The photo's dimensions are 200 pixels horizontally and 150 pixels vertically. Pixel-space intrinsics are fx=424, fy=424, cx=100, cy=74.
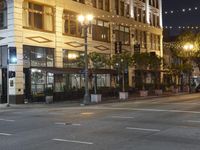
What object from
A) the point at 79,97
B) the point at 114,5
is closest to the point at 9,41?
the point at 79,97

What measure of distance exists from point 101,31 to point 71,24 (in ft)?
21.6

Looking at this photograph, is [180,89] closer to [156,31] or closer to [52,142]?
[156,31]

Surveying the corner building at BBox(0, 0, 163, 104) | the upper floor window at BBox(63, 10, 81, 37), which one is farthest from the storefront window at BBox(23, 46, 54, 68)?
the upper floor window at BBox(63, 10, 81, 37)

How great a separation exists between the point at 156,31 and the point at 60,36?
2763cm

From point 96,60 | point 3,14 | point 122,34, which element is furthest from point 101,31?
point 3,14

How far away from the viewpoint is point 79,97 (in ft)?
145

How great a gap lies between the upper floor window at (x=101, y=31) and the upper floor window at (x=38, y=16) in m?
8.22

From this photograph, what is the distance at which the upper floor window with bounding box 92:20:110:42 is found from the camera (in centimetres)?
4959

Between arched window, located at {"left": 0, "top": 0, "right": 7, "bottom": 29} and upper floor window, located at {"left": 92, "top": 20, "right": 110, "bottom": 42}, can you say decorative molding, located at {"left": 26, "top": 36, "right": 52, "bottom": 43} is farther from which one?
upper floor window, located at {"left": 92, "top": 20, "right": 110, "bottom": 42}

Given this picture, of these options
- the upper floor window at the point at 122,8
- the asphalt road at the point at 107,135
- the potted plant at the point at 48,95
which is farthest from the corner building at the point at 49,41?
the asphalt road at the point at 107,135

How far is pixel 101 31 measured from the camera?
5112cm

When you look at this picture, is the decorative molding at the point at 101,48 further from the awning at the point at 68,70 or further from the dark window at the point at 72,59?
the dark window at the point at 72,59

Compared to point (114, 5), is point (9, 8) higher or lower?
lower

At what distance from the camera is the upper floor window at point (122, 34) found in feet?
181
